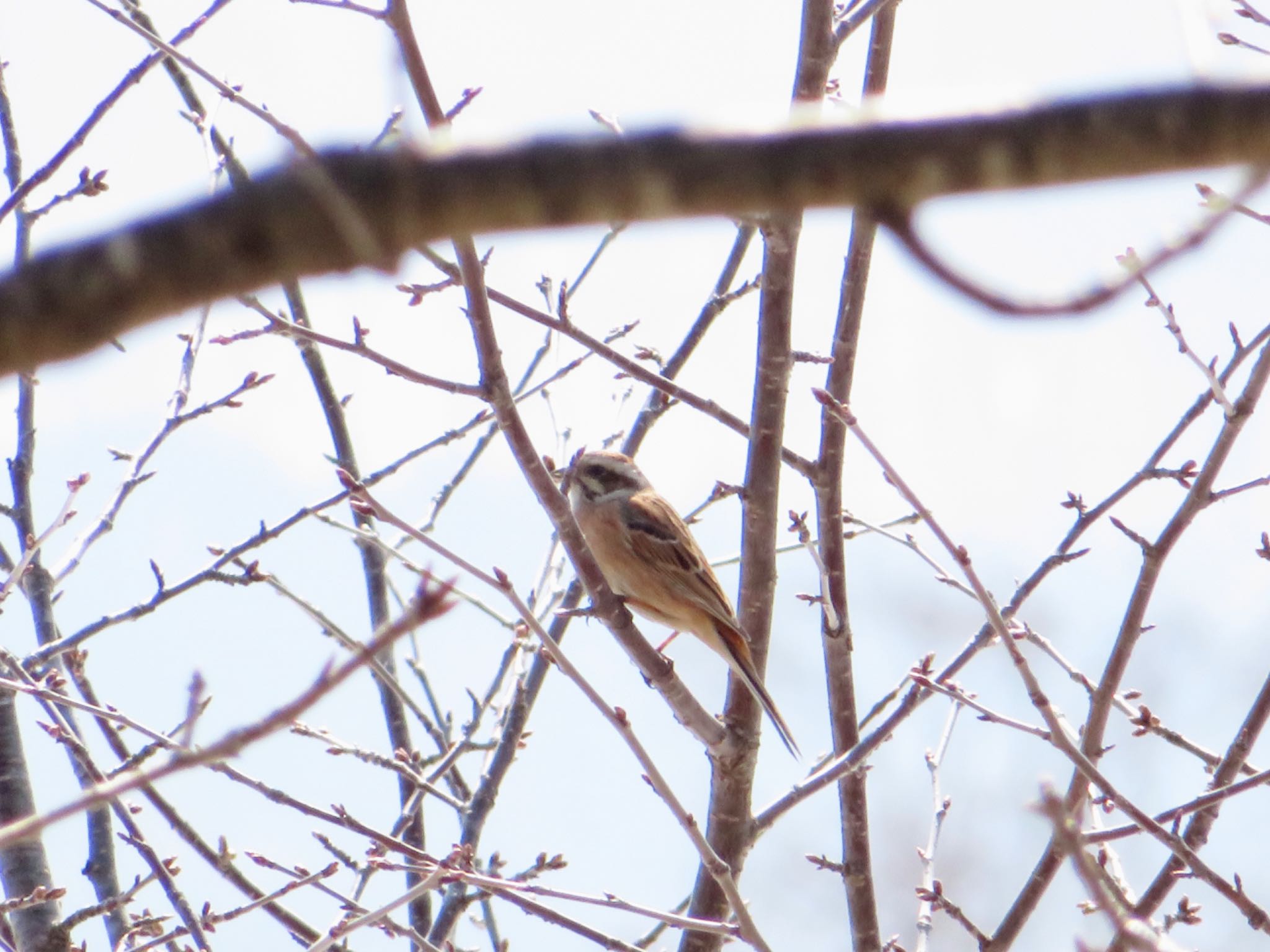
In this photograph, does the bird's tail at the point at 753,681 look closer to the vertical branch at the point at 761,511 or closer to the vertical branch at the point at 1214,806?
the vertical branch at the point at 761,511

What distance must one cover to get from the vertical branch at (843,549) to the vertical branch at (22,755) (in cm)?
244

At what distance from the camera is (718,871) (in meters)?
3.19

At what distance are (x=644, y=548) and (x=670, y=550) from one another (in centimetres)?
15

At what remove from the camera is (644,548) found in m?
7.20

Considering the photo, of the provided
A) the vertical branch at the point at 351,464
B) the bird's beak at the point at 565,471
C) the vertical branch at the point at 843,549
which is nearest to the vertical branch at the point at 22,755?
the vertical branch at the point at 351,464

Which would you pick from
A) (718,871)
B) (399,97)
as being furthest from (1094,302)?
(718,871)

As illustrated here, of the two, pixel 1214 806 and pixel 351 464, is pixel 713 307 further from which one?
pixel 1214 806

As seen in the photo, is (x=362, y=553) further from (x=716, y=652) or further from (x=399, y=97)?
(x=399, y=97)

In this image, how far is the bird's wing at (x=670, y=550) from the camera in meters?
6.90

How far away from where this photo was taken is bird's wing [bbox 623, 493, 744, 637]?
6.90 metres

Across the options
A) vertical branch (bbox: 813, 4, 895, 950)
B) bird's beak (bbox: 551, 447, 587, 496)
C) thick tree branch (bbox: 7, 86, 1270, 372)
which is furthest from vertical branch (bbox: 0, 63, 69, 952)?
thick tree branch (bbox: 7, 86, 1270, 372)

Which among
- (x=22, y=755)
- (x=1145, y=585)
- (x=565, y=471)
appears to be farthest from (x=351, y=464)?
Result: (x=1145, y=585)

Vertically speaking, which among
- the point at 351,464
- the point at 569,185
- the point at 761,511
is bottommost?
the point at 569,185

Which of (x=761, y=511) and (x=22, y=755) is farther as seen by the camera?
(x=22, y=755)
